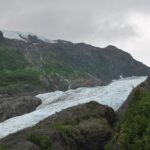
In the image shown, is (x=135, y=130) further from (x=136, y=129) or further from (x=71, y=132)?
(x=71, y=132)

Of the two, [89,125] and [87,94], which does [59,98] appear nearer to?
[87,94]

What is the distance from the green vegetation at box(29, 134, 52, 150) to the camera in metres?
36.7

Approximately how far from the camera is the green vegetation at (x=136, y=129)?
35.0m

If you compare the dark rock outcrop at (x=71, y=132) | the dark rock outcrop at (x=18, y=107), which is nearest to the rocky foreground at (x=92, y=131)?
the dark rock outcrop at (x=71, y=132)

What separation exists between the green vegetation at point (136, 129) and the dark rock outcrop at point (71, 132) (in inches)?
135

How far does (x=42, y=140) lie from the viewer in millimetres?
36875

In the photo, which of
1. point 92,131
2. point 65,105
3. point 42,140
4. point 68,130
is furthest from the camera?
point 65,105

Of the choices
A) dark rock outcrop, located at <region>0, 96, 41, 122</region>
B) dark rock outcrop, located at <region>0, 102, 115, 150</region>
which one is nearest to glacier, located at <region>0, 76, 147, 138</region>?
dark rock outcrop, located at <region>0, 102, 115, 150</region>

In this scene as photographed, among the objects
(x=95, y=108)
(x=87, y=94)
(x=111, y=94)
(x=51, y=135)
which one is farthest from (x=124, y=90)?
(x=51, y=135)

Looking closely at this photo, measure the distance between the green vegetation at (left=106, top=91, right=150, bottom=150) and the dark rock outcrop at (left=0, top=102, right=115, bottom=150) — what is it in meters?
3.44

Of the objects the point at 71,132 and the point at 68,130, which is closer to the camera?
the point at 68,130

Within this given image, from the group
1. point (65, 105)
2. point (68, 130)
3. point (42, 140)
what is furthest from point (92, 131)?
point (65, 105)

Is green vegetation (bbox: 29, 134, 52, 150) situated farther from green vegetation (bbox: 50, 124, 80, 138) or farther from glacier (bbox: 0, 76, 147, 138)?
glacier (bbox: 0, 76, 147, 138)

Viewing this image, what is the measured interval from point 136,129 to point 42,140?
6.78 metres
